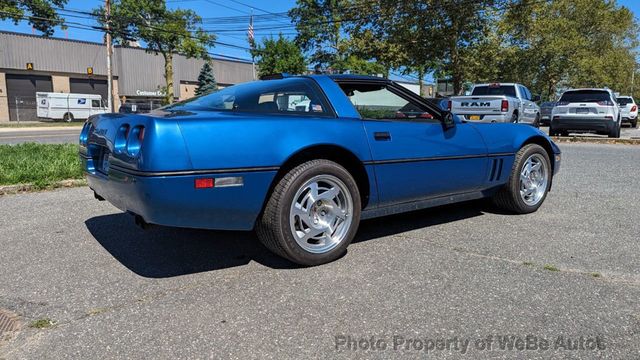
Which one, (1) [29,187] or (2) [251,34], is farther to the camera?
(2) [251,34]

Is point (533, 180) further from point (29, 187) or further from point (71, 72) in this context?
point (71, 72)

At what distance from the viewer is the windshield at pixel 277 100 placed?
11.9 feet

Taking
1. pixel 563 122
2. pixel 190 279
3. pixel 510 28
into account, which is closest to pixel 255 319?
pixel 190 279

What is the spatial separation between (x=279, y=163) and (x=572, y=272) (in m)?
2.11

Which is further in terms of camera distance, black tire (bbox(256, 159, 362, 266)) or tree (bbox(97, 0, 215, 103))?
tree (bbox(97, 0, 215, 103))

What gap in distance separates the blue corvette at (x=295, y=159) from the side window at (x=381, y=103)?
Result: 1 centimetres

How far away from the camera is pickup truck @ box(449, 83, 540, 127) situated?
1436 centimetres

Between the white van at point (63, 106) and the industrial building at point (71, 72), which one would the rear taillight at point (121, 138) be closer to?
the industrial building at point (71, 72)

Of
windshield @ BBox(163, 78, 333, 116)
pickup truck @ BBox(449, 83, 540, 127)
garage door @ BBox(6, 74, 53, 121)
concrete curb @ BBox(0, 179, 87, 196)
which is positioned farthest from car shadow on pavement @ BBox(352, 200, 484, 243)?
garage door @ BBox(6, 74, 53, 121)

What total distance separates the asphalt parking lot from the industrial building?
3387 cm

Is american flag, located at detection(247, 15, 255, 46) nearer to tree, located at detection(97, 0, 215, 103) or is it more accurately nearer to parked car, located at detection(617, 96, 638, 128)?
tree, located at detection(97, 0, 215, 103)

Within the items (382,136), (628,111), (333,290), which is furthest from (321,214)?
(628,111)

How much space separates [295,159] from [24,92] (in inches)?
1791

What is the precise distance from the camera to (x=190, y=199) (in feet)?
9.75
